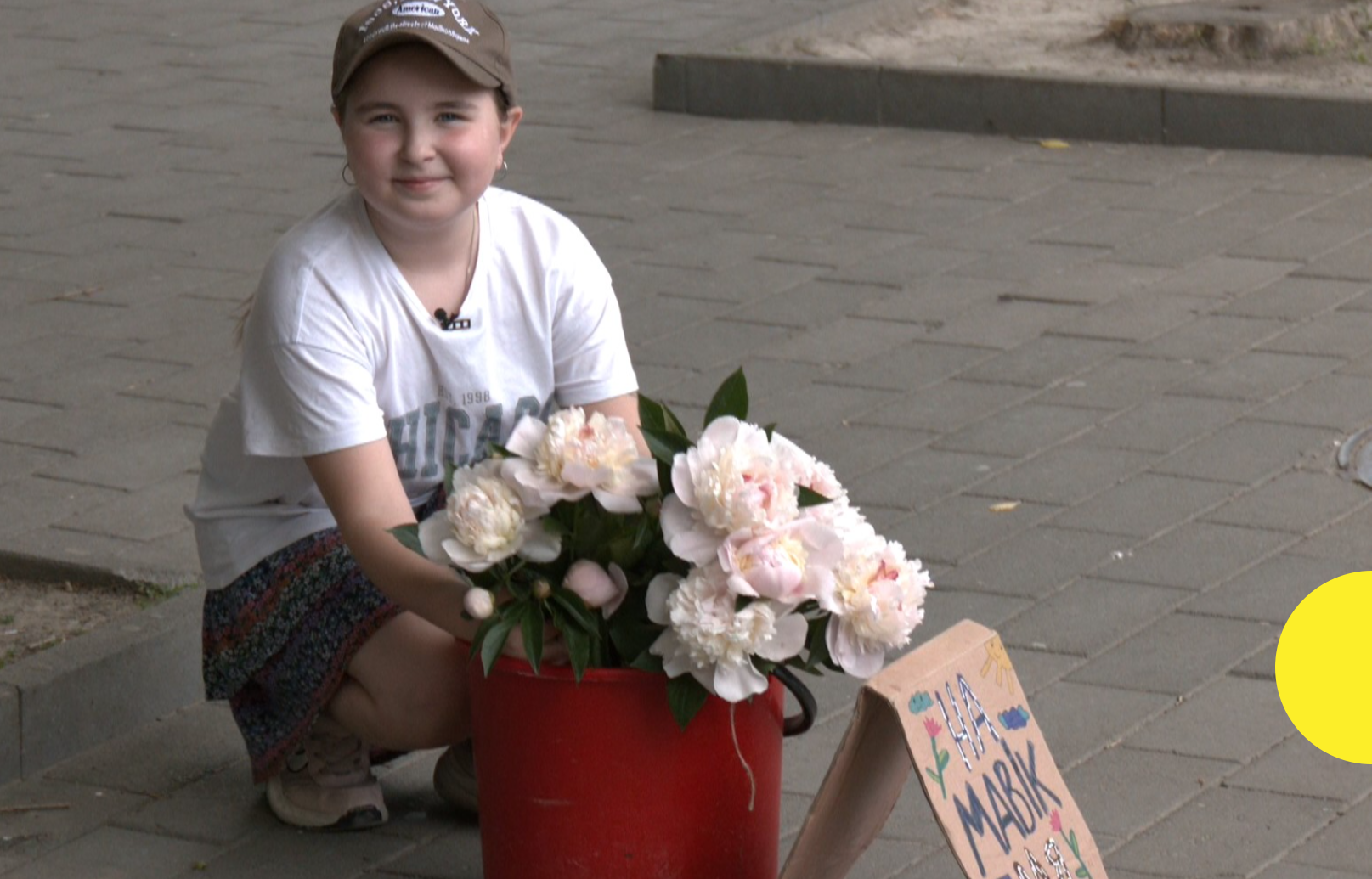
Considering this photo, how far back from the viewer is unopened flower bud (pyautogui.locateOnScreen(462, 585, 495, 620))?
7.61 feet

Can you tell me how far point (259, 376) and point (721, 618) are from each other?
2.69 ft

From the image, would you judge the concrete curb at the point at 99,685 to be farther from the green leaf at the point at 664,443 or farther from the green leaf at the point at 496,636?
the green leaf at the point at 664,443

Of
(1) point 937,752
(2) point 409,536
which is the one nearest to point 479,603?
(2) point 409,536

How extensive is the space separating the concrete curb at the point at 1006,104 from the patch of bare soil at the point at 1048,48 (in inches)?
4.5

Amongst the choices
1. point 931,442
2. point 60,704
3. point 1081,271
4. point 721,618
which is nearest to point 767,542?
point 721,618

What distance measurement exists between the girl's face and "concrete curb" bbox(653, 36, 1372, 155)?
14.6ft

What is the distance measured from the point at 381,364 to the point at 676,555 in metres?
0.66

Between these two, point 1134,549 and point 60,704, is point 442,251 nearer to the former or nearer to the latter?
point 60,704

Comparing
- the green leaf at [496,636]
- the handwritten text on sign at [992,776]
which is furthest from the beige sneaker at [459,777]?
the handwritten text on sign at [992,776]

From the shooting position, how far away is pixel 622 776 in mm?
2408

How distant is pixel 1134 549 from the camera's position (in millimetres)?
3809

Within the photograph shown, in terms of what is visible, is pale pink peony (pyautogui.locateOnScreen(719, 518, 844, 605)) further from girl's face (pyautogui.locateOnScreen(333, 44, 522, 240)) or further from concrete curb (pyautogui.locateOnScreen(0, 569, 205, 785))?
concrete curb (pyautogui.locateOnScreen(0, 569, 205, 785))

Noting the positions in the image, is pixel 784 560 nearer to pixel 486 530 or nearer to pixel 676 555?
pixel 676 555

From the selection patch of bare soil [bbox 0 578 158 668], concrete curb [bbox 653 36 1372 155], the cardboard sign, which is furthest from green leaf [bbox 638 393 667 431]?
concrete curb [bbox 653 36 1372 155]
